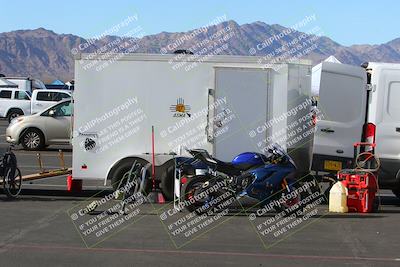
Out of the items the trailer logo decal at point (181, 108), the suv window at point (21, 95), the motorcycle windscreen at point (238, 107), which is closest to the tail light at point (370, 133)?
the motorcycle windscreen at point (238, 107)

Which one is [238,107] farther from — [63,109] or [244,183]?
[63,109]

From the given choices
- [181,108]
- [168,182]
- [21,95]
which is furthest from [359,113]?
[21,95]

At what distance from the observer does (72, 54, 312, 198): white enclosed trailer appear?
1163cm

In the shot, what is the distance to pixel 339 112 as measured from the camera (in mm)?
11297

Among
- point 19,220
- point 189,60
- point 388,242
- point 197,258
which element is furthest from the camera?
point 189,60

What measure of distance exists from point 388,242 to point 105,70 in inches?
214

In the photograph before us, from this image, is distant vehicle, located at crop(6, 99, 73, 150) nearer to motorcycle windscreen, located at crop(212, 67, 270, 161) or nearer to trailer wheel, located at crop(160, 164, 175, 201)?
trailer wheel, located at crop(160, 164, 175, 201)

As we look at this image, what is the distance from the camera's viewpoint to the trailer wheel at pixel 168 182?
1152 centimetres

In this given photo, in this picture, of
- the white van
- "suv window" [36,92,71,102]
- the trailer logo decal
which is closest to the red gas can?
the white van

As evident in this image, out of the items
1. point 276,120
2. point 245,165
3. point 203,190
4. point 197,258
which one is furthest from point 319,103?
point 197,258

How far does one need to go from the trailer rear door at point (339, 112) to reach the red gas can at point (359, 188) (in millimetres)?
500

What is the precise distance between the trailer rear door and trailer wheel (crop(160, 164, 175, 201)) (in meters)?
2.32

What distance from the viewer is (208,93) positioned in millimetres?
11672

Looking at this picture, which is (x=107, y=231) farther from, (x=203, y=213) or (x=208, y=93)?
(x=208, y=93)
